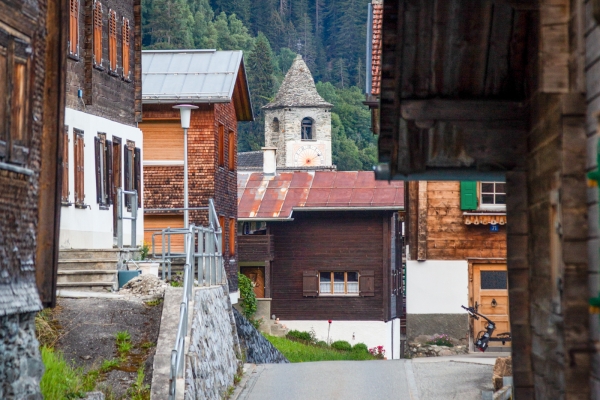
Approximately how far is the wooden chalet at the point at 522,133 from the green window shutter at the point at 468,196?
535 inches

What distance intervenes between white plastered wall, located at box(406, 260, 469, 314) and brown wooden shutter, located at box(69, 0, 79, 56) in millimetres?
7899

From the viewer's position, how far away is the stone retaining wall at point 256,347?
2623 cm

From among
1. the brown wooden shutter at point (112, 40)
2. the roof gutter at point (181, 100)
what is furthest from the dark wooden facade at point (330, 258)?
the brown wooden shutter at point (112, 40)

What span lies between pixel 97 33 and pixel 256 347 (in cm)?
894

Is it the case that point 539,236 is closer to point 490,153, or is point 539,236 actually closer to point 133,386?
point 490,153

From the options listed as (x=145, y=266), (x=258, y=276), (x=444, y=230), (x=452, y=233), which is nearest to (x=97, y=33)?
(x=145, y=266)

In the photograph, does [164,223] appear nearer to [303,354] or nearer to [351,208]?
[303,354]

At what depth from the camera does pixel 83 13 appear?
2223cm

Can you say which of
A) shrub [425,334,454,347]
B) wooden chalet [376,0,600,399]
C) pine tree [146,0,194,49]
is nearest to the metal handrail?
shrub [425,334,454,347]

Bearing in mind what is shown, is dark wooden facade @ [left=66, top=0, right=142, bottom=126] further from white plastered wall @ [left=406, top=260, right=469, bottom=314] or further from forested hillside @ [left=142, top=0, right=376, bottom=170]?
forested hillside @ [left=142, top=0, right=376, bottom=170]

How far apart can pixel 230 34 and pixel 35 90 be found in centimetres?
11307

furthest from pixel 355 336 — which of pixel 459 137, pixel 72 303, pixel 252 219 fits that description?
pixel 459 137

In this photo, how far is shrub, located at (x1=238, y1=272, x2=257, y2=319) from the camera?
1479 inches

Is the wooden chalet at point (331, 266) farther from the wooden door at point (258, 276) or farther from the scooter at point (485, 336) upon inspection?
the scooter at point (485, 336)
